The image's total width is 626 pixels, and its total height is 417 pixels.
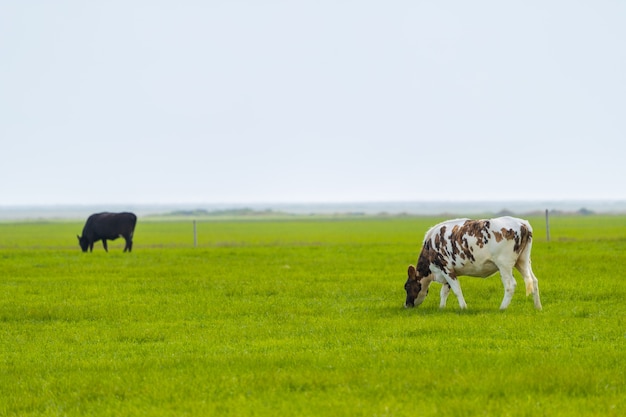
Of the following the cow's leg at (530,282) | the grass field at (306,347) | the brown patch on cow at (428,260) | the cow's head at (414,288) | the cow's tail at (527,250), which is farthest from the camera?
the cow's head at (414,288)

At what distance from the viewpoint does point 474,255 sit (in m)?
17.8

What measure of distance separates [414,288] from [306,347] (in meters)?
5.43

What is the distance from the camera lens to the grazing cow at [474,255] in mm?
17562

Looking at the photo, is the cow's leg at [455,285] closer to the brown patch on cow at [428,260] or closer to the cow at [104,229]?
the brown patch on cow at [428,260]

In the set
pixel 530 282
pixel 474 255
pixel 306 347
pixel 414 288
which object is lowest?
pixel 306 347

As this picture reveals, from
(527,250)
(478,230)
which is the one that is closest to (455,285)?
(478,230)

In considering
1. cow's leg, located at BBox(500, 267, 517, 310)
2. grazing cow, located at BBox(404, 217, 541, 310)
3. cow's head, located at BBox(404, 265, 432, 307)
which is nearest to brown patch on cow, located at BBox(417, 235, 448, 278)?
grazing cow, located at BBox(404, 217, 541, 310)

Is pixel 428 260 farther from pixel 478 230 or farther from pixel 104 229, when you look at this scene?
pixel 104 229

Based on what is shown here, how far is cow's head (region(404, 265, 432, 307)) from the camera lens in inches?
739

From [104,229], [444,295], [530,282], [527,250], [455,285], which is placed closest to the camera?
[530,282]

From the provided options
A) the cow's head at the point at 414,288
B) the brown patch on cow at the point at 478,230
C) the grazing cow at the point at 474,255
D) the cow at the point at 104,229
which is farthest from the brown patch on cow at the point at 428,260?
the cow at the point at 104,229

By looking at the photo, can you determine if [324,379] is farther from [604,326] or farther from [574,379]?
[604,326]

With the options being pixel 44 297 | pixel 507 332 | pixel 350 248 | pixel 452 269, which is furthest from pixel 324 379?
pixel 350 248

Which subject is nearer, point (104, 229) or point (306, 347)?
point (306, 347)
